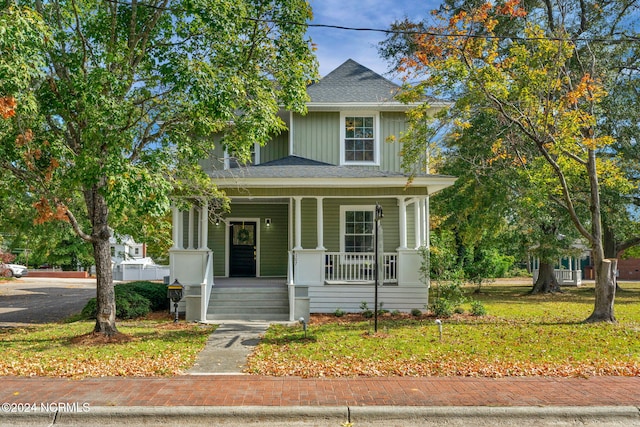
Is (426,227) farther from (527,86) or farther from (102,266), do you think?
(102,266)

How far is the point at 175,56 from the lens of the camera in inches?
361

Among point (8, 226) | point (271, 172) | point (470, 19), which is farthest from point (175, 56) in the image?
point (8, 226)

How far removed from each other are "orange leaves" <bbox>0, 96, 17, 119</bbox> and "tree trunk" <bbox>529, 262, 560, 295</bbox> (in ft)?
73.5

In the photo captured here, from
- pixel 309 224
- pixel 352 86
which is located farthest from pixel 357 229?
pixel 352 86

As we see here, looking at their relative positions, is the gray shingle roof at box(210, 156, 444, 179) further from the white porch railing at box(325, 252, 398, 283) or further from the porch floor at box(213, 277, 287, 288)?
the porch floor at box(213, 277, 287, 288)

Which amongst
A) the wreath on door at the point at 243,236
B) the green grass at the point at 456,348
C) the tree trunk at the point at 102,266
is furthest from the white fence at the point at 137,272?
the green grass at the point at 456,348

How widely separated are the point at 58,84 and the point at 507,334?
1004cm

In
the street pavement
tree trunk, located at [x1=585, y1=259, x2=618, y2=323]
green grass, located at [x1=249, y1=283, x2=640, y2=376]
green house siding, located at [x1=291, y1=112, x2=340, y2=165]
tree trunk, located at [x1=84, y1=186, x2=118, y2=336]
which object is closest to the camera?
the street pavement

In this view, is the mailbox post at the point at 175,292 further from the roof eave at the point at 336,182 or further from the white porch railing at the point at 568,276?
the white porch railing at the point at 568,276

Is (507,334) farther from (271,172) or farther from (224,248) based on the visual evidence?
(224,248)

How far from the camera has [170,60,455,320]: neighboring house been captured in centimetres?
Result: 1320

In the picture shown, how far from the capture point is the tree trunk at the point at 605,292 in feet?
38.5

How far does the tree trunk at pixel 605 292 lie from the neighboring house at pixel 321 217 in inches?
162

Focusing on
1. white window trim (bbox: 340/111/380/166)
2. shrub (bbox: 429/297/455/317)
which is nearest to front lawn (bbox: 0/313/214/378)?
shrub (bbox: 429/297/455/317)
